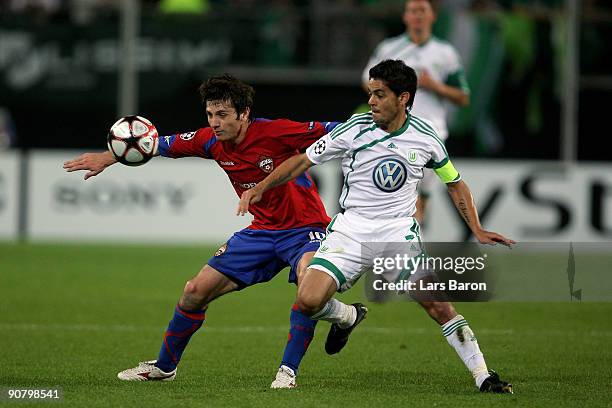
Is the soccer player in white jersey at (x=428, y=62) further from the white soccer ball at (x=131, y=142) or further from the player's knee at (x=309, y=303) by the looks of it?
the player's knee at (x=309, y=303)

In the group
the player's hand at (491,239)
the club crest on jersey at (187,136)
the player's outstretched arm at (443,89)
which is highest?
the player's outstretched arm at (443,89)

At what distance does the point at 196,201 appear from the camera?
15805 mm

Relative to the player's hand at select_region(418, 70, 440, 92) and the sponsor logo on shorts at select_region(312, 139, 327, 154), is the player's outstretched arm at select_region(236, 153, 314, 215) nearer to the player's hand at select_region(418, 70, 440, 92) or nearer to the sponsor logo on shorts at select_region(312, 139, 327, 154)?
the sponsor logo on shorts at select_region(312, 139, 327, 154)

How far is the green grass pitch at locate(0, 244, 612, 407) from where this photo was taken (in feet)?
21.6

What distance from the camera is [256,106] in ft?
59.7

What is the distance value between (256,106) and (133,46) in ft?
7.66

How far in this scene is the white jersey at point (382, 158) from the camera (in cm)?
676

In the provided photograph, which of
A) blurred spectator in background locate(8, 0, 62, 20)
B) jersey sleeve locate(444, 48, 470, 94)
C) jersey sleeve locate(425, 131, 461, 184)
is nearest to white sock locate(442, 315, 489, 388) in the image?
jersey sleeve locate(425, 131, 461, 184)

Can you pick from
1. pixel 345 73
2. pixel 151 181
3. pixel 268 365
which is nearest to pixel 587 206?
pixel 345 73

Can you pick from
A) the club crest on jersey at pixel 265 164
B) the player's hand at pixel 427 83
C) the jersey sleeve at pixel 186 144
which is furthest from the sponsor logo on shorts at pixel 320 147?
the player's hand at pixel 427 83

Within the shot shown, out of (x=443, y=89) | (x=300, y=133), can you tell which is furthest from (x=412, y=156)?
(x=443, y=89)

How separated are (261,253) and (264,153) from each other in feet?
1.92

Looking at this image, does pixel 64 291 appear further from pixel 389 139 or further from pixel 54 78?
pixel 54 78

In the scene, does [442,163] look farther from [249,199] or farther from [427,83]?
[427,83]
